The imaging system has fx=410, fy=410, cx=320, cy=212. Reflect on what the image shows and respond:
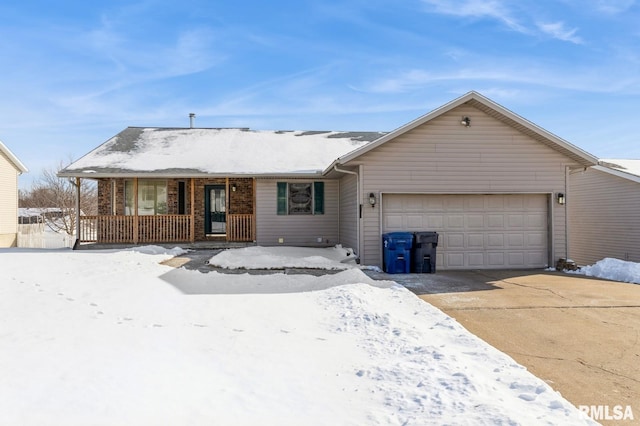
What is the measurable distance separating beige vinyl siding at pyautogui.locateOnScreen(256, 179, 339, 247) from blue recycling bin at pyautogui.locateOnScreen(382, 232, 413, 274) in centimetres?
490

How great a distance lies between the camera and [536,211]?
11.7m

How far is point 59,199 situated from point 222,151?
23.8m

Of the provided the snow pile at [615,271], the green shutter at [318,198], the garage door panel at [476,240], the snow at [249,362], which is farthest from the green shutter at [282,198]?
the snow pile at [615,271]

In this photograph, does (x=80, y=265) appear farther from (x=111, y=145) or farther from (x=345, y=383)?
(x=345, y=383)

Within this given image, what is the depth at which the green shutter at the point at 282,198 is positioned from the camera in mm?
15148

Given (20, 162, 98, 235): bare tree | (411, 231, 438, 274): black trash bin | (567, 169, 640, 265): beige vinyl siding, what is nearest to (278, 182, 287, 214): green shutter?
(411, 231, 438, 274): black trash bin

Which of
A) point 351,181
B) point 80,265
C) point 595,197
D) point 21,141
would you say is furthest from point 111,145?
point 595,197

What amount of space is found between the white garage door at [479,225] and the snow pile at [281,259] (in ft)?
5.60

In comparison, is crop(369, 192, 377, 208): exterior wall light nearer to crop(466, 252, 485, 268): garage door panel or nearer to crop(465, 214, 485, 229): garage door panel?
crop(465, 214, 485, 229): garage door panel

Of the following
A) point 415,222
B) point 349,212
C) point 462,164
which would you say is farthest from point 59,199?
point 462,164

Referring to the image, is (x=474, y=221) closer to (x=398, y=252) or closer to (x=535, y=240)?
(x=535, y=240)

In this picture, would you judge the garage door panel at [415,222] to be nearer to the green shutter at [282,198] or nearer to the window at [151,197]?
the green shutter at [282,198]

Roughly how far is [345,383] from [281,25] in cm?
1183

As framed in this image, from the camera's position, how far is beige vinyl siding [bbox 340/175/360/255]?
12.0 metres
